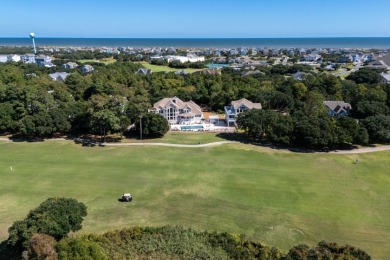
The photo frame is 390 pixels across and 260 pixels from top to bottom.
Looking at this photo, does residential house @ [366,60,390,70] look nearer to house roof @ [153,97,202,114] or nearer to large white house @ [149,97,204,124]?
house roof @ [153,97,202,114]

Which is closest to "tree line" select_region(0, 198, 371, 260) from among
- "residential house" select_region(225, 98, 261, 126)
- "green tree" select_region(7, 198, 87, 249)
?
"green tree" select_region(7, 198, 87, 249)

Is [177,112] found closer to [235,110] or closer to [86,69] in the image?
[235,110]

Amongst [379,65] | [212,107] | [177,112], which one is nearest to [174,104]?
[177,112]

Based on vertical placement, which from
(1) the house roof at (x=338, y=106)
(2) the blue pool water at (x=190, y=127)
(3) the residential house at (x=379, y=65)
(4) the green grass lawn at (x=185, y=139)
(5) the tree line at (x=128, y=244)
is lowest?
(4) the green grass lawn at (x=185, y=139)

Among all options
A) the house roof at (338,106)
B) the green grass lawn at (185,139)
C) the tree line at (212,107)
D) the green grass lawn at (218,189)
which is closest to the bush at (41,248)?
the green grass lawn at (218,189)

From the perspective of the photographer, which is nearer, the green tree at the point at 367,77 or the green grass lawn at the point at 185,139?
the green grass lawn at the point at 185,139

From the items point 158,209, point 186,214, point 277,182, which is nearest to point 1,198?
point 158,209

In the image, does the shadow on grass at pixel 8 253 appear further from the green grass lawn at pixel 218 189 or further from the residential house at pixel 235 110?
the residential house at pixel 235 110

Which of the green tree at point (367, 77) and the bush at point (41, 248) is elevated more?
the green tree at point (367, 77)
